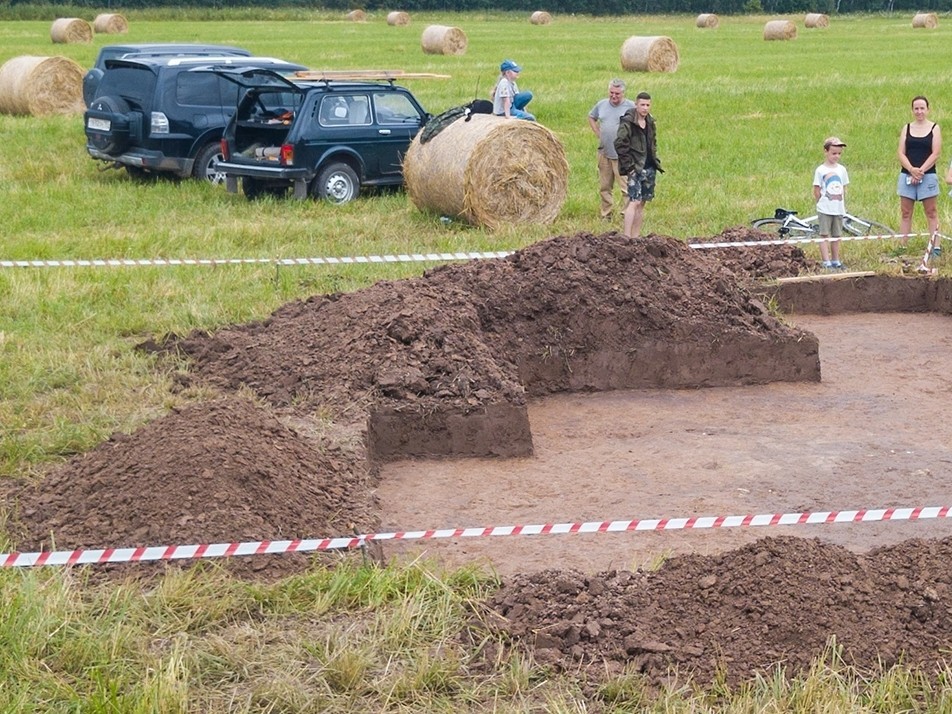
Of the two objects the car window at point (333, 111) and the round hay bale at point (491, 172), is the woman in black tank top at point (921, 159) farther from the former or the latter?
the car window at point (333, 111)

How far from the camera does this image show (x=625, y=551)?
709 cm

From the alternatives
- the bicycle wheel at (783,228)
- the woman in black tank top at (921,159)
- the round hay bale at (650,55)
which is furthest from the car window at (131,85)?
the round hay bale at (650,55)

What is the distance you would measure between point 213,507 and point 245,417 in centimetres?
100

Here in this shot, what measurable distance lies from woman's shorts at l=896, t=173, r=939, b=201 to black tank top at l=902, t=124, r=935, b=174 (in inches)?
2.7

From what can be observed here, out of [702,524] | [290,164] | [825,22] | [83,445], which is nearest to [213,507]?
[83,445]

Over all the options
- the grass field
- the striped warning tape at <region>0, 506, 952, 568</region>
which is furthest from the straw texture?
the striped warning tape at <region>0, 506, 952, 568</region>

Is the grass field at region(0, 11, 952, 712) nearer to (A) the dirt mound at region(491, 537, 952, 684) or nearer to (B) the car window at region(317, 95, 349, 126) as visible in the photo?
(A) the dirt mound at region(491, 537, 952, 684)

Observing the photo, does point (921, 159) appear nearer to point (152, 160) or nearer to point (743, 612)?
point (743, 612)

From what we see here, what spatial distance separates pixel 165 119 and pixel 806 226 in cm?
861

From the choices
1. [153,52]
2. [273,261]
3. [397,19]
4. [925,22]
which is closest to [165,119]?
[153,52]

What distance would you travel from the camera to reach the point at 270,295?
457 inches

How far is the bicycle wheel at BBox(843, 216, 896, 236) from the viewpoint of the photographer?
14.0 m

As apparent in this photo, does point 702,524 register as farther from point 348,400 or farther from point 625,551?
point 348,400

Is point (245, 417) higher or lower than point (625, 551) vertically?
higher
